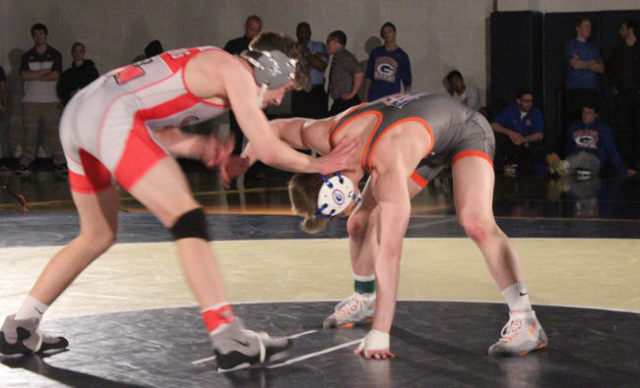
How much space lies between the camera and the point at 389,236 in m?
3.81

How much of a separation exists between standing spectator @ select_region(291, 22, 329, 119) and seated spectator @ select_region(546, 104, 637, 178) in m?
A: 2.89

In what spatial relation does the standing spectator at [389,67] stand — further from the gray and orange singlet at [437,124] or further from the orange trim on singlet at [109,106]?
the orange trim on singlet at [109,106]

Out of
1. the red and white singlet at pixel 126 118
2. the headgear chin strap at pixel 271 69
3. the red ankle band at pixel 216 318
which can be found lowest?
the red ankle band at pixel 216 318

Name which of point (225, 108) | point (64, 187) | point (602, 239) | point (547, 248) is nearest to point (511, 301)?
point (225, 108)

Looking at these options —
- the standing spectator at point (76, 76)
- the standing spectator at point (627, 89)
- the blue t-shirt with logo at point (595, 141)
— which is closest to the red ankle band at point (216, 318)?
the blue t-shirt with logo at point (595, 141)

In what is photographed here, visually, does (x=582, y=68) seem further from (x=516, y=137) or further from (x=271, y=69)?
(x=271, y=69)

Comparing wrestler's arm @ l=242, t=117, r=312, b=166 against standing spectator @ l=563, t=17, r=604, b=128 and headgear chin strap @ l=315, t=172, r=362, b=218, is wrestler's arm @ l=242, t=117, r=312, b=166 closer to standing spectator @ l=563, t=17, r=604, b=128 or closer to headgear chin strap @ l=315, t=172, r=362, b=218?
headgear chin strap @ l=315, t=172, r=362, b=218

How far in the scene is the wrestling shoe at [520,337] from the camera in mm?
3846

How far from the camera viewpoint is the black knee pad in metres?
3.55

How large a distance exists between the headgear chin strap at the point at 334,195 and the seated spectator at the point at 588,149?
8.58 meters

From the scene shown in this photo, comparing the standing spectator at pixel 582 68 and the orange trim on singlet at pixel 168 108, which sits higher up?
the orange trim on singlet at pixel 168 108

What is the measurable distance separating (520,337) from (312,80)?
29.5ft

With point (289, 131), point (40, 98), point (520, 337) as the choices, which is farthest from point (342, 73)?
point (520, 337)

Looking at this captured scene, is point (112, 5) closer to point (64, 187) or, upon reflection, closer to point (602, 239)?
point (64, 187)
